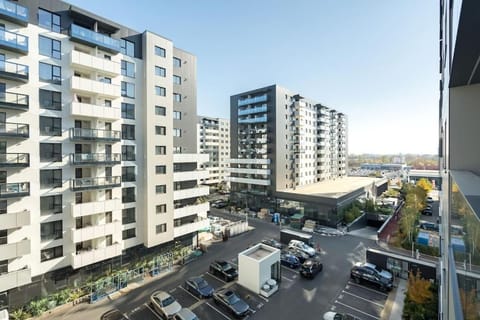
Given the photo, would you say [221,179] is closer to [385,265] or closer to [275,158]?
[275,158]

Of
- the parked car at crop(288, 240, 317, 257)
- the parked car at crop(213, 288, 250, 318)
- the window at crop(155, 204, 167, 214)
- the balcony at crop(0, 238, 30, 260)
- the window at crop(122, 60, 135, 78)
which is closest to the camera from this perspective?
the balcony at crop(0, 238, 30, 260)

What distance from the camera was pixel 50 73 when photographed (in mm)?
17875

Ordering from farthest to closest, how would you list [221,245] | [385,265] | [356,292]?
[221,245]
[385,265]
[356,292]

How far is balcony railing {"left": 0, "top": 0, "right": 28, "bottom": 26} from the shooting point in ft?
50.6

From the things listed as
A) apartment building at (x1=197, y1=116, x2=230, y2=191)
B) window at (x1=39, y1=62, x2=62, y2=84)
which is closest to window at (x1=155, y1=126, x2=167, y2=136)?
window at (x1=39, y1=62, x2=62, y2=84)

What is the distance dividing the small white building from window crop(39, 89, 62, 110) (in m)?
19.1

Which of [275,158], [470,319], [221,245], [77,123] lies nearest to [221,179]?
[275,158]

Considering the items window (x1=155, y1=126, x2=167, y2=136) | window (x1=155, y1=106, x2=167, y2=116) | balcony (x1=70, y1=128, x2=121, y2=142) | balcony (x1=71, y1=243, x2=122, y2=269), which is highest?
window (x1=155, y1=106, x2=167, y2=116)

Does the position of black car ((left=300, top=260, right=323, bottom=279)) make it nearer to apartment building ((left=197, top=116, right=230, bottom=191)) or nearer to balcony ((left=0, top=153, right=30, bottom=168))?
balcony ((left=0, top=153, right=30, bottom=168))

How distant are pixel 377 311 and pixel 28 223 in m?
24.7

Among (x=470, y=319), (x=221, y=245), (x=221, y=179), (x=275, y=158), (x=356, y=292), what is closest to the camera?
(x=470, y=319)

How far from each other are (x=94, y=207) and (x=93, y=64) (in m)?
11.7

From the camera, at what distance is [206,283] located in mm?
19547

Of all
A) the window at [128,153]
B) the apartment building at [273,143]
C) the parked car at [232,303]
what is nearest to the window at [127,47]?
the window at [128,153]
